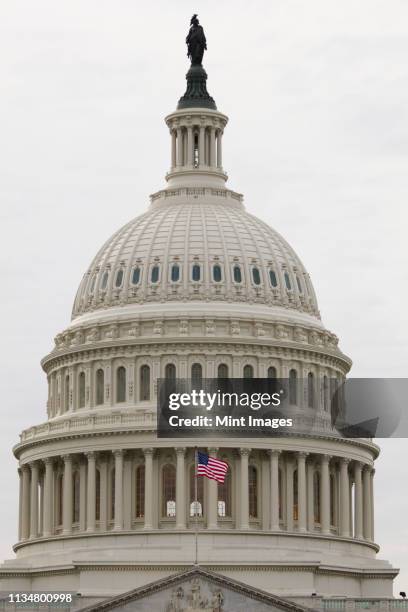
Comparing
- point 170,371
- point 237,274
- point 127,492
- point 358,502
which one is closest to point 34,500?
point 127,492

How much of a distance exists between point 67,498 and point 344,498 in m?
21.6

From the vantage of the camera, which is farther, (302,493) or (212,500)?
(302,493)

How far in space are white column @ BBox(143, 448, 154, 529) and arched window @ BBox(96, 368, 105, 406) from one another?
25.3 feet

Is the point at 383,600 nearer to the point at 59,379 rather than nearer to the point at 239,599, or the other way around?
the point at 239,599

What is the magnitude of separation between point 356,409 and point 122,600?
34552 millimetres

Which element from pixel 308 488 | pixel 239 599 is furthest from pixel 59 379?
pixel 239 599

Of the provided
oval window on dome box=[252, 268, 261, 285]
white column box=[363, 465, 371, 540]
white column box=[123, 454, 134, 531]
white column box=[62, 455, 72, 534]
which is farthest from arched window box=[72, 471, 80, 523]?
white column box=[363, 465, 371, 540]

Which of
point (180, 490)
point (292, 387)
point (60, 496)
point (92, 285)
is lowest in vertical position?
point (180, 490)

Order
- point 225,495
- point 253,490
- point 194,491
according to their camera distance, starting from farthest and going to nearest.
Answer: point 253,490, point 225,495, point 194,491

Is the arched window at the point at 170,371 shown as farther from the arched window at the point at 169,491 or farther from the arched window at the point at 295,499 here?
the arched window at the point at 295,499

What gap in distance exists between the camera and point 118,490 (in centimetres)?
18512

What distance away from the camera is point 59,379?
19575 centimetres

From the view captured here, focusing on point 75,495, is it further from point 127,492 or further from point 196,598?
point 196,598

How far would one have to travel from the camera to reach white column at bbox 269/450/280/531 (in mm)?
184750
